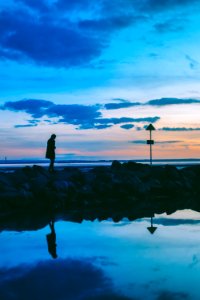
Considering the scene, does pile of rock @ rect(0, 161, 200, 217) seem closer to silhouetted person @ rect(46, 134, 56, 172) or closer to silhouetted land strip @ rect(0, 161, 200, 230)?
silhouetted land strip @ rect(0, 161, 200, 230)

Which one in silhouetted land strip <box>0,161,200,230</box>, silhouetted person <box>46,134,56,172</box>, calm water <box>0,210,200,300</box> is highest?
silhouetted person <box>46,134,56,172</box>

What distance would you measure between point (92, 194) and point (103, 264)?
1016 centimetres

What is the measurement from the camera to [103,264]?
638cm

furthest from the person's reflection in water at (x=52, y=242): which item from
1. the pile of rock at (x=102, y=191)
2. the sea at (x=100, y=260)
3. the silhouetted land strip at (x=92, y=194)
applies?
the pile of rock at (x=102, y=191)

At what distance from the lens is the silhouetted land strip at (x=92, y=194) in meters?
12.3

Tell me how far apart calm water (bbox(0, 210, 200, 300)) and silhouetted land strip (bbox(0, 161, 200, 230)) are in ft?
6.19

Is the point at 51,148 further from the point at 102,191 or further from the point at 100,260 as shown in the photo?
the point at 100,260

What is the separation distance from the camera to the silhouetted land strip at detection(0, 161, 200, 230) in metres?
12.3

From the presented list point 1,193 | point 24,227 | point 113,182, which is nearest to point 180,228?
point 24,227

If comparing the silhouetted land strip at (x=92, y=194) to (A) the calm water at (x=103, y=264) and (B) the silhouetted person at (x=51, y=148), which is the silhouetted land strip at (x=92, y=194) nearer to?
(B) the silhouetted person at (x=51, y=148)

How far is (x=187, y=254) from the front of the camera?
6.96 m

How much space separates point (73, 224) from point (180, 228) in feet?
8.81

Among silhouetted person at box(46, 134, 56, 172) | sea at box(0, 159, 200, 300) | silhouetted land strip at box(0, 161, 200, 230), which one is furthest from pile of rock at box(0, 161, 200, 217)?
sea at box(0, 159, 200, 300)

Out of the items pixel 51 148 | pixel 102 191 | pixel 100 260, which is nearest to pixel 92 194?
pixel 102 191
